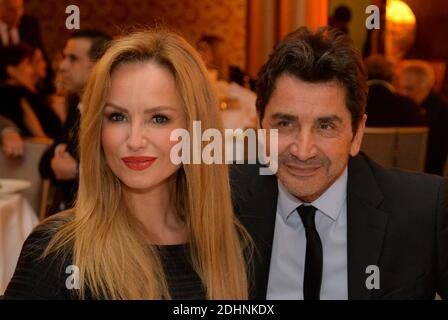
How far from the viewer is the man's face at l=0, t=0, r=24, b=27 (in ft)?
17.3

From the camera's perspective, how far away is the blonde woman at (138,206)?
136 cm

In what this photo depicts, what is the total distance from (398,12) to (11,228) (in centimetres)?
362

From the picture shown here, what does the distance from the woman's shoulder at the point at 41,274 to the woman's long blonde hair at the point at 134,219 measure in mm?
17

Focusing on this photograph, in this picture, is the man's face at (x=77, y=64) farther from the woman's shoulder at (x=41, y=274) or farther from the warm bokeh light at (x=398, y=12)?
the warm bokeh light at (x=398, y=12)

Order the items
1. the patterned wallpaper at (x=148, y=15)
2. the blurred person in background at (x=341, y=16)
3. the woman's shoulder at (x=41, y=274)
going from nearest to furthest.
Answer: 1. the woman's shoulder at (x=41, y=274)
2. the blurred person in background at (x=341, y=16)
3. the patterned wallpaper at (x=148, y=15)

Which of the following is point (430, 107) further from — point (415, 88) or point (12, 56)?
point (12, 56)

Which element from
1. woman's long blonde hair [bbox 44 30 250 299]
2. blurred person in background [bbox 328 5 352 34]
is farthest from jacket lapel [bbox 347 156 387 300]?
blurred person in background [bbox 328 5 352 34]

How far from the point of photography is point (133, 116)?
137 centimetres

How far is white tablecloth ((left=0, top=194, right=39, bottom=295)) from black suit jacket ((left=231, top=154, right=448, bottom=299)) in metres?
1.40

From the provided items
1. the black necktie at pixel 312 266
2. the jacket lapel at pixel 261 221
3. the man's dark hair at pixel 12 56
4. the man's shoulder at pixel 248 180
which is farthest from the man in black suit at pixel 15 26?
the black necktie at pixel 312 266

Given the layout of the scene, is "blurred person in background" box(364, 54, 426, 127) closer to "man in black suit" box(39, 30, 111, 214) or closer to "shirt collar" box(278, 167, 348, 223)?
"man in black suit" box(39, 30, 111, 214)

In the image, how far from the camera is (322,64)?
160 centimetres

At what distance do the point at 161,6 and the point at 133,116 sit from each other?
6.39 meters

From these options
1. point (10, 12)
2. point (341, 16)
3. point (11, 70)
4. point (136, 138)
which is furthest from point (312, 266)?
point (341, 16)
